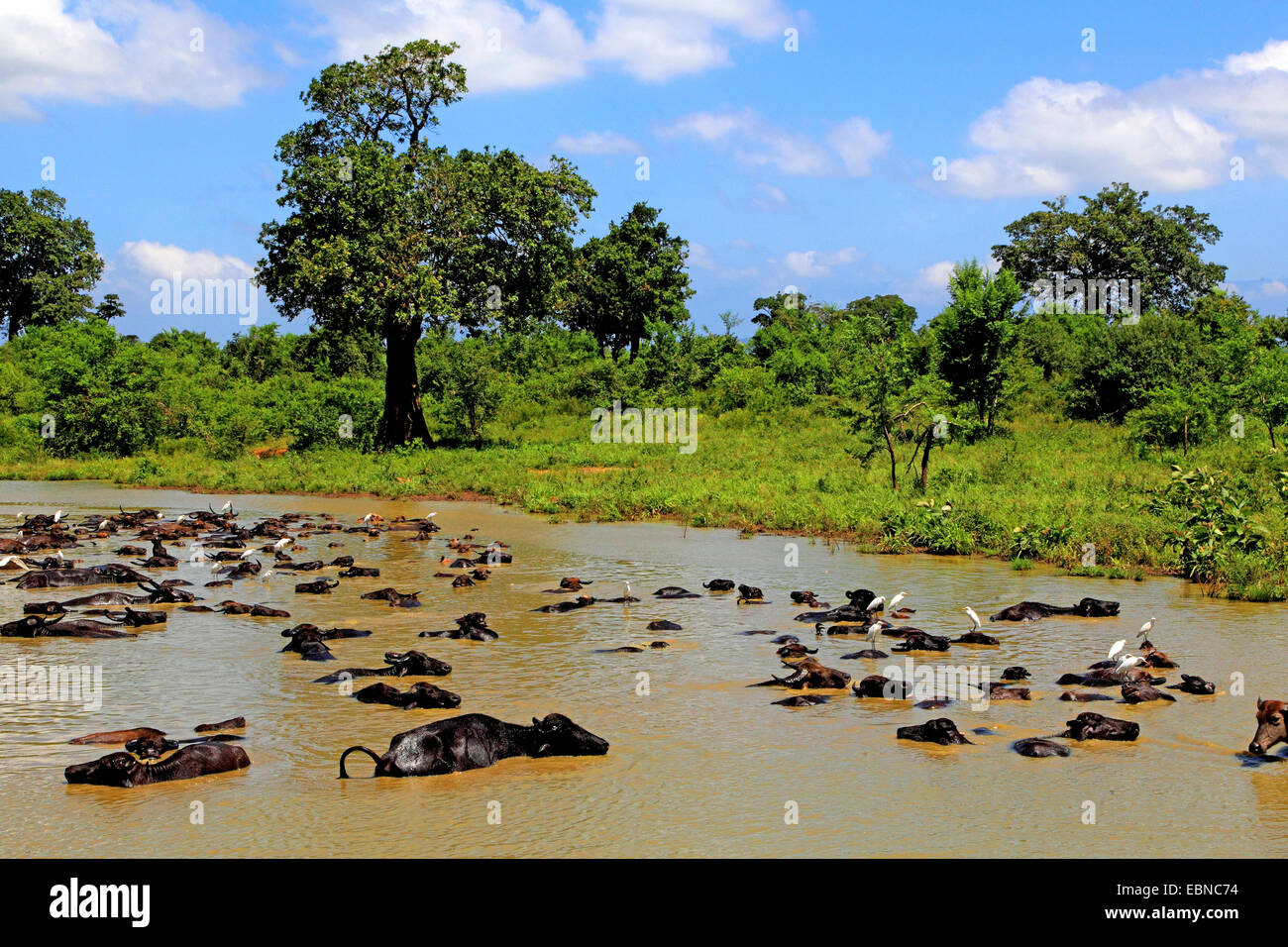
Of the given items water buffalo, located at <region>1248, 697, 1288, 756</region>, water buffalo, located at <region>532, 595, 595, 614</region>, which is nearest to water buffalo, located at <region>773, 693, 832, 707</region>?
water buffalo, located at <region>1248, 697, 1288, 756</region>

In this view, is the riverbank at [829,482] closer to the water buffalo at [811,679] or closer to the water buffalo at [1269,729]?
the water buffalo at [1269,729]

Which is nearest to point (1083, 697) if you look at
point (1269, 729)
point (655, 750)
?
point (1269, 729)

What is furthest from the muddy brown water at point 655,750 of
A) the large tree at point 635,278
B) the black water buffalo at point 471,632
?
the large tree at point 635,278

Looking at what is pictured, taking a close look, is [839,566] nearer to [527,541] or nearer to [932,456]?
[527,541]

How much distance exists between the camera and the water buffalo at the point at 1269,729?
6602mm

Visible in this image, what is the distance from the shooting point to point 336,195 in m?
26.2

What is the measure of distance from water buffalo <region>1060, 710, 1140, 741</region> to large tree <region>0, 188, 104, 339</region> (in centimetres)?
5924

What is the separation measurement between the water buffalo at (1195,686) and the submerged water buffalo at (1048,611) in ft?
8.87

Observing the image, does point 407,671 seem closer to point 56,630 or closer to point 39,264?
point 56,630

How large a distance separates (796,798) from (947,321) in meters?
24.1

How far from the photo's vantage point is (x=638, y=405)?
34.5m

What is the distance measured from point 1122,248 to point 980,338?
2717 centimetres

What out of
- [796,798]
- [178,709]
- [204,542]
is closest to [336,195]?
[204,542]

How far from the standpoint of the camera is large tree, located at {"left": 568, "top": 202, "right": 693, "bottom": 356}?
51406mm
